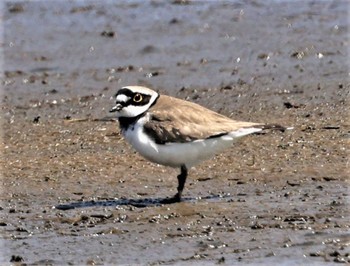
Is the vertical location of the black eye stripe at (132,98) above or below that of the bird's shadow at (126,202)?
above

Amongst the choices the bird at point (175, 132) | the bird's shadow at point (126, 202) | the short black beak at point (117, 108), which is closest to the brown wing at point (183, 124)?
the bird at point (175, 132)

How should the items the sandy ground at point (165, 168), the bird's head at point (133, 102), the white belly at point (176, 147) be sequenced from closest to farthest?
the sandy ground at point (165, 168)
the white belly at point (176, 147)
the bird's head at point (133, 102)

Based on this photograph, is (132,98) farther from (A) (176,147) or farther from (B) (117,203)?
(B) (117,203)

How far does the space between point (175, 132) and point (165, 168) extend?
1191mm

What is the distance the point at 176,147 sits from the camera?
949 cm

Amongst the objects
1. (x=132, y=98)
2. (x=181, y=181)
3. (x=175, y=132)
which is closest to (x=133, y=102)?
(x=132, y=98)

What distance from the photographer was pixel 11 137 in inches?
481

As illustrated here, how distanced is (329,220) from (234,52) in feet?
22.7

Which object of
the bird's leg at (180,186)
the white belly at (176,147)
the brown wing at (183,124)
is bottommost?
the bird's leg at (180,186)

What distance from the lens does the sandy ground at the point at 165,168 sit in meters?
8.44

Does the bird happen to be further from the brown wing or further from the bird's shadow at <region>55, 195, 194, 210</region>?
the bird's shadow at <region>55, 195, 194, 210</region>

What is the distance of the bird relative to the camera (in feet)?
31.1

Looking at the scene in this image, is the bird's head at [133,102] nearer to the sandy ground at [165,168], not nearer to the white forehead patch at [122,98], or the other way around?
the white forehead patch at [122,98]

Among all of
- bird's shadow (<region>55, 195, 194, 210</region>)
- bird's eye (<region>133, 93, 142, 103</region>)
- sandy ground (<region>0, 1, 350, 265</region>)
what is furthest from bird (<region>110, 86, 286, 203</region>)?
sandy ground (<region>0, 1, 350, 265</region>)
